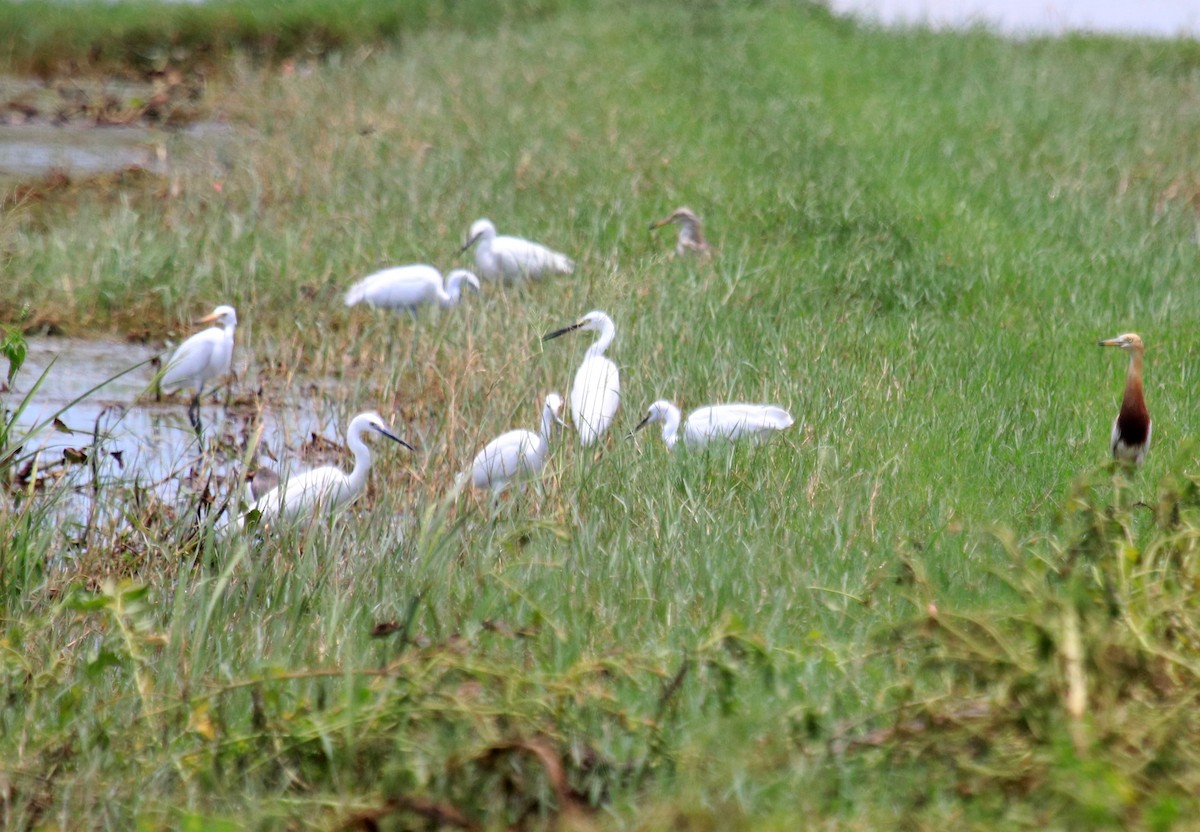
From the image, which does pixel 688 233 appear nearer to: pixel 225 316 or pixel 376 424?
pixel 225 316

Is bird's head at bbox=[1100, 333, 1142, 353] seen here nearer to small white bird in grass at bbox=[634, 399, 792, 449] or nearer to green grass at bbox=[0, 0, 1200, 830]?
green grass at bbox=[0, 0, 1200, 830]

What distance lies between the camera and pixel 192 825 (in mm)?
2217

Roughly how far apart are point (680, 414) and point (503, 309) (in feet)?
6.56

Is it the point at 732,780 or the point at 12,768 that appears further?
the point at 12,768

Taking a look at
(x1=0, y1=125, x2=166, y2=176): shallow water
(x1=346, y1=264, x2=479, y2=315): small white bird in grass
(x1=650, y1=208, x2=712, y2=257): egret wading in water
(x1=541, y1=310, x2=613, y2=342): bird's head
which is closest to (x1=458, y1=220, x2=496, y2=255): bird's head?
(x1=346, y1=264, x2=479, y2=315): small white bird in grass

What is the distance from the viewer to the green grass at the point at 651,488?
2.62 m

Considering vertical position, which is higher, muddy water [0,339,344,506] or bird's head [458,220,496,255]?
bird's head [458,220,496,255]

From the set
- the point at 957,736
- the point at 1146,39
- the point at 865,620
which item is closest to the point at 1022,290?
the point at 865,620

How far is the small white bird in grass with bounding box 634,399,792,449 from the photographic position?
203 inches

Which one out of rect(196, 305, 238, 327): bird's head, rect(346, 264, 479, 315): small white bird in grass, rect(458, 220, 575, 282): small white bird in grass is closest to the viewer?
rect(196, 305, 238, 327): bird's head

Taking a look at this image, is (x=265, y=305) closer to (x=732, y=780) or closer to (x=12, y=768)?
(x=12, y=768)

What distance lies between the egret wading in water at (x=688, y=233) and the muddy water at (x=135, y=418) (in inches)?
99.7

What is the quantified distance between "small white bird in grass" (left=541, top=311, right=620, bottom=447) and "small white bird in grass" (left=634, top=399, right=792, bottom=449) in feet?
0.46

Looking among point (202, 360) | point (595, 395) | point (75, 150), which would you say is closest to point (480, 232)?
point (202, 360)
